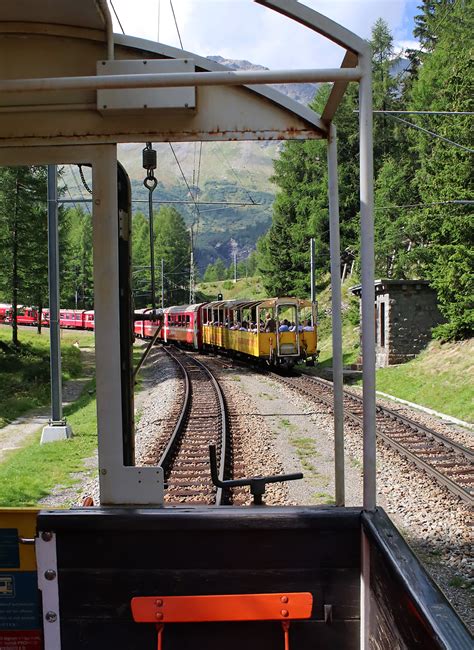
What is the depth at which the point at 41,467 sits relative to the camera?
380 inches

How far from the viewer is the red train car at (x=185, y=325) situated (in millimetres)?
34281

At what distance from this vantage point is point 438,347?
2183 cm

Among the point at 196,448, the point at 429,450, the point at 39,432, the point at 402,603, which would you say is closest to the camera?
the point at 402,603

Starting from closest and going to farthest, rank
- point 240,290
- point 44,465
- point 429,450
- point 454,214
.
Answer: point 44,465, point 429,450, point 454,214, point 240,290

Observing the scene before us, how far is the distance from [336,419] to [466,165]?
62.4 feet

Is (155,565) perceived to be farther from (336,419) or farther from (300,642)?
(336,419)

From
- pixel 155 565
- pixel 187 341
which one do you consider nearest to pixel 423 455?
pixel 155 565

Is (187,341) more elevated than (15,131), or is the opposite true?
(15,131)

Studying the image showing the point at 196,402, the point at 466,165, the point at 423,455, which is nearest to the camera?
the point at 423,455

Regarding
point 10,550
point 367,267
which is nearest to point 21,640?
point 10,550

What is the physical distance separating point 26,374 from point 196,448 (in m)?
14.9

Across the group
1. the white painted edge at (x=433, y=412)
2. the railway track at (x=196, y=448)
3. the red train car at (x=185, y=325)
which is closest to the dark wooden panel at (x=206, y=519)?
the railway track at (x=196, y=448)

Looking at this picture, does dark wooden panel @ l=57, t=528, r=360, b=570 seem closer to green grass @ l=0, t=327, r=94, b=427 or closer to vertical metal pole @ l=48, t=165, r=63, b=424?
vertical metal pole @ l=48, t=165, r=63, b=424

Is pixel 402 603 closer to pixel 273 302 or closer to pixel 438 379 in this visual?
pixel 438 379
